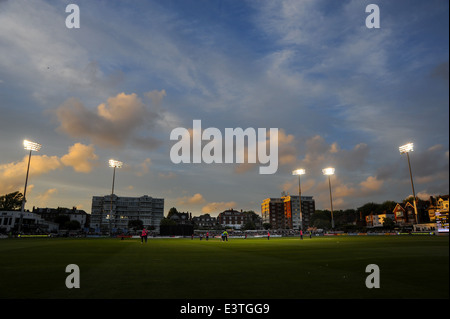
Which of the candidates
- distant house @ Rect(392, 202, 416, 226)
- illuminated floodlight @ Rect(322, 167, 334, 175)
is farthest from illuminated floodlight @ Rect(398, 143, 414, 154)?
distant house @ Rect(392, 202, 416, 226)

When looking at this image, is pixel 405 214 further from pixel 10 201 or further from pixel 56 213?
pixel 56 213

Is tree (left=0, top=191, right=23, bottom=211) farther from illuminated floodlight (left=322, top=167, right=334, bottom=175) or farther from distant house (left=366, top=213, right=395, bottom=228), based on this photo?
distant house (left=366, top=213, right=395, bottom=228)

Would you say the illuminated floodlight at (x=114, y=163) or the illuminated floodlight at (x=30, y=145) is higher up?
the illuminated floodlight at (x=30, y=145)

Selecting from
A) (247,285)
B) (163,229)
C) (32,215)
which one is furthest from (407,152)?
(32,215)

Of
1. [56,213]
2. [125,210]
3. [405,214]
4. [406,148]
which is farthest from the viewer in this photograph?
[56,213]

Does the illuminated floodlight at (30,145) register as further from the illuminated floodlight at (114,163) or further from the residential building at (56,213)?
the residential building at (56,213)

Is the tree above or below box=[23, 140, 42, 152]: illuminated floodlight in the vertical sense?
below

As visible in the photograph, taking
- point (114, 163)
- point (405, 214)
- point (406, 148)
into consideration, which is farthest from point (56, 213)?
point (405, 214)

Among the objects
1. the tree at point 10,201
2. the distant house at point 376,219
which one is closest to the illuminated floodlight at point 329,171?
the distant house at point 376,219

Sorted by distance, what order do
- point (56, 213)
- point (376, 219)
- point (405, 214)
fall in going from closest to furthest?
point (405, 214) < point (376, 219) < point (56, 213)

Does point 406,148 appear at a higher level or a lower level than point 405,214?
higher

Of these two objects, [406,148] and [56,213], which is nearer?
[406,148]

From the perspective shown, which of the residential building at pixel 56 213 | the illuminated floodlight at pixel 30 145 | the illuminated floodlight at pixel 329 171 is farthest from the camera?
the residential building at pixel 56 213

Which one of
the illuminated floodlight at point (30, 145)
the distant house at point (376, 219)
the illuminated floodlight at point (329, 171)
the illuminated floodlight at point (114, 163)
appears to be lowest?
the distant house at point (376, 219)
